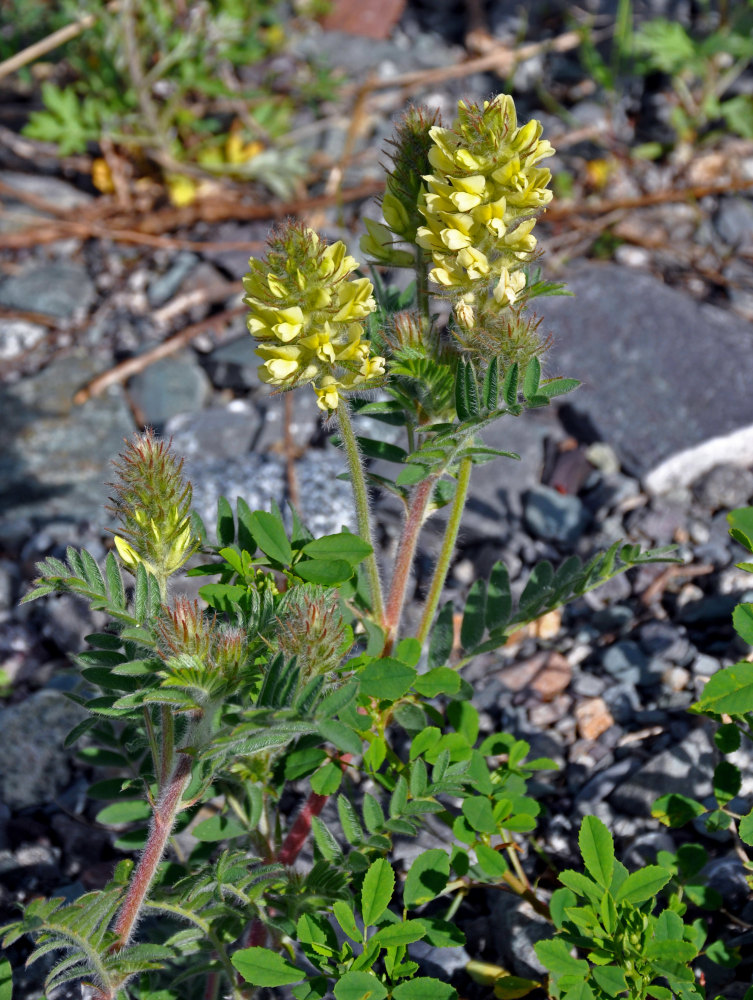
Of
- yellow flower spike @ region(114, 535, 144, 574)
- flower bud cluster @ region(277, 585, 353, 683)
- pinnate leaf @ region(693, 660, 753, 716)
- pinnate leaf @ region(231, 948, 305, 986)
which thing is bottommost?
pinnate leaf @ region(231, 948, 305, 986)

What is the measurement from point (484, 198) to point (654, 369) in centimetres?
223

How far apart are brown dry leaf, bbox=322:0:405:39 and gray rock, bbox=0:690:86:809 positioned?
4.61 m

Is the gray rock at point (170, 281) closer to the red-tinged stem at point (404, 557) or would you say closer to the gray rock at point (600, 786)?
the red-tinged stem at point (404, 557)

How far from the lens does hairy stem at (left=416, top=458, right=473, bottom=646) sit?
2.02 meters

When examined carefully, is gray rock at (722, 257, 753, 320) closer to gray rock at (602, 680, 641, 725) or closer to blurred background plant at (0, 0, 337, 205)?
gray rock at (602, 680, 641, 725)

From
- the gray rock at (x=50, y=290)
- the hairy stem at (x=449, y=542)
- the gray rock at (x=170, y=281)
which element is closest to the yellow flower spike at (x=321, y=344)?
the hairy stem at (x=449, y=542)

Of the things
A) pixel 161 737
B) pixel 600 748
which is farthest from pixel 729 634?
pixel 161 737

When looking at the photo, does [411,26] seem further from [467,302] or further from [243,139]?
[467,302]

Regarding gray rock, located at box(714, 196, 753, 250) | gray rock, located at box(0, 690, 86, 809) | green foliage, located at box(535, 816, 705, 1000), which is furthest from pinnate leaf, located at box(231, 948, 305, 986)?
gray rock, located at box(714, 196, 753, 250)

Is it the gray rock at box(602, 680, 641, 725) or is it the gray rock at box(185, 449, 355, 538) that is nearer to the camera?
the gray rock at box(602, 680, 641, 725)

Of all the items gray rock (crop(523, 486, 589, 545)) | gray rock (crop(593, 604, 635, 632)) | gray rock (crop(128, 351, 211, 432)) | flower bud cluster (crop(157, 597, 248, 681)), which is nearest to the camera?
flower bud cluster (crop(157, 597, 248, 681))

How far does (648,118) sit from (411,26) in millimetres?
1719

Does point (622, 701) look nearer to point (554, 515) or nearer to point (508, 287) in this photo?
point (554, 515)

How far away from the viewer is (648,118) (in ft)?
16.5
